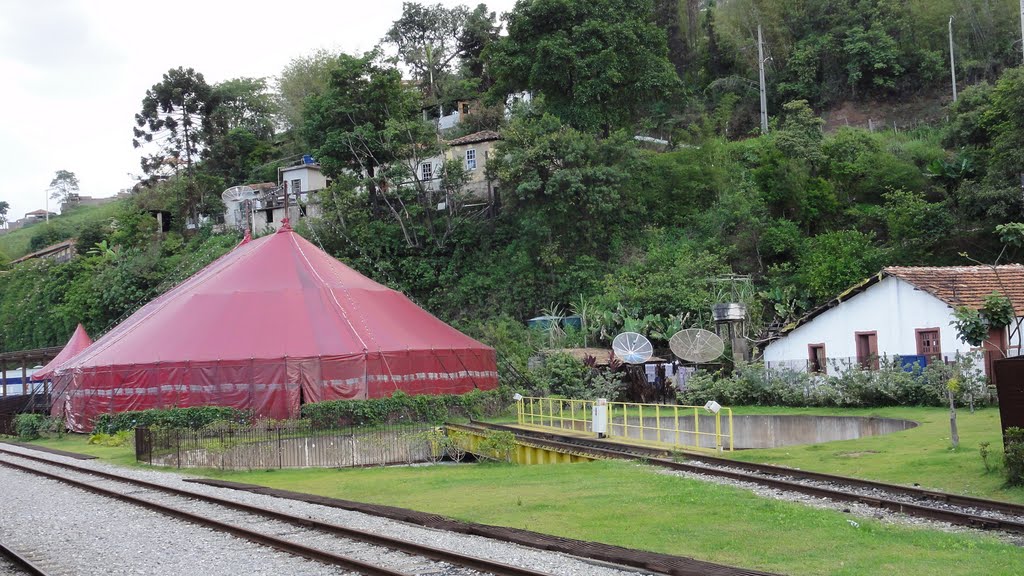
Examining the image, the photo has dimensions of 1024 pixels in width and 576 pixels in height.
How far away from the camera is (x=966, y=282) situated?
29.6m

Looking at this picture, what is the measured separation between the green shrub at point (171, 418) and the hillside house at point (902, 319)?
18.4 meters

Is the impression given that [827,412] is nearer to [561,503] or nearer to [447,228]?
[561,503]

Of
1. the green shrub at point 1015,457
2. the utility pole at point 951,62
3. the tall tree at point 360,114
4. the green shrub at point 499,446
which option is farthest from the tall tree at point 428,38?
the green shrub at point 1015,457

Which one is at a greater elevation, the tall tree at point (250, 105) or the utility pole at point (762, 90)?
the tall tree at point (250, 105)

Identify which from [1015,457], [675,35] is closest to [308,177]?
[675,35]

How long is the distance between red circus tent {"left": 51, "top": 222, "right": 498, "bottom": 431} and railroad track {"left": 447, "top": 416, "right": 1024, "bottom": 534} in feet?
36.9

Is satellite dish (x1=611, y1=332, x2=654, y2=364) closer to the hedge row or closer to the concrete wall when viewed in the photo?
the hedge row

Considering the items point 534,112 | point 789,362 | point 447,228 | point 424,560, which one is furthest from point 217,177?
point 424,560

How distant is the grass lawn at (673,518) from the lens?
33.2 ft

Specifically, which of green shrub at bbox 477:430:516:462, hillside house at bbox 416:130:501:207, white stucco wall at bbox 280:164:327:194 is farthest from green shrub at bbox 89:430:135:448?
white stucco wall at bbox 280:164:327:194

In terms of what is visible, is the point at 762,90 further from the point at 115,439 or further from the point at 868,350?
the point at 115,439

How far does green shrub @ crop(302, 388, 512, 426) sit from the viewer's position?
29.3m

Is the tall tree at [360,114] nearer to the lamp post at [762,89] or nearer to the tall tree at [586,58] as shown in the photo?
the tall tree at [586,58]

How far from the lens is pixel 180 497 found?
1734 cm
